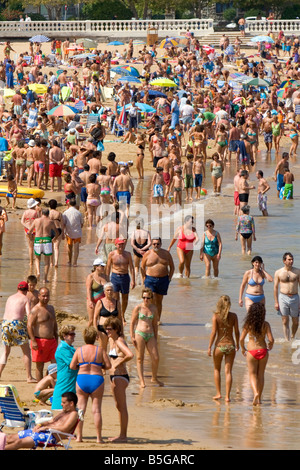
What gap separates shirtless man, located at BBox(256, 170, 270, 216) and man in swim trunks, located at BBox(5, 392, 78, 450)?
14.5 meters

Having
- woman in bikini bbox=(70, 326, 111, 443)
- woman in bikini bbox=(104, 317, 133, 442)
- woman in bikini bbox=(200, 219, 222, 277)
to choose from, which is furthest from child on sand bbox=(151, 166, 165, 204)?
woman in bikini bbox=(70, 326, 111, 443)

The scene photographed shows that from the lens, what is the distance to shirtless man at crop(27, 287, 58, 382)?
39.7ft

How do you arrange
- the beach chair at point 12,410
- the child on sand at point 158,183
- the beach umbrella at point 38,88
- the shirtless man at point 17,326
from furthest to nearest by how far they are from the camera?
1. the beach umbrella at point 38,88
2. the child on sand at point 158,183
3. the shirtless man at point 17,326
4. the beach chair at point 12,410

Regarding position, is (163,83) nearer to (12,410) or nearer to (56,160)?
(56,160)

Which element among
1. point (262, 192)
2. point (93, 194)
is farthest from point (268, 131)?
point (93, 194)

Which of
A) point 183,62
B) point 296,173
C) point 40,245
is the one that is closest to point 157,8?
point 183,62

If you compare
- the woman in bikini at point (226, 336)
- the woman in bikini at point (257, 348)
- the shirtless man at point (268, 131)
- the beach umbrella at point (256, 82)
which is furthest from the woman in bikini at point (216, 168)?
the beach umbrella at point (256, 82)

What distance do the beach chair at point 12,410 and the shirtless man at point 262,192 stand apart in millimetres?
14424

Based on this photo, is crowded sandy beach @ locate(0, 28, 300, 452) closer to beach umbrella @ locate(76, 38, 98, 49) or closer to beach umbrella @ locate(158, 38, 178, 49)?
beach umbrella @ locate(158, 38, 178, 49)

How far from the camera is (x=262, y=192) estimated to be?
24500 millimetres

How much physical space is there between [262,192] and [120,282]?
404 inches

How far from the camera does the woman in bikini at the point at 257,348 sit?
468 inches

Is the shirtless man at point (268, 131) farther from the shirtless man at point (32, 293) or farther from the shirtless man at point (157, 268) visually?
the shirtless man at point (32, 293)
